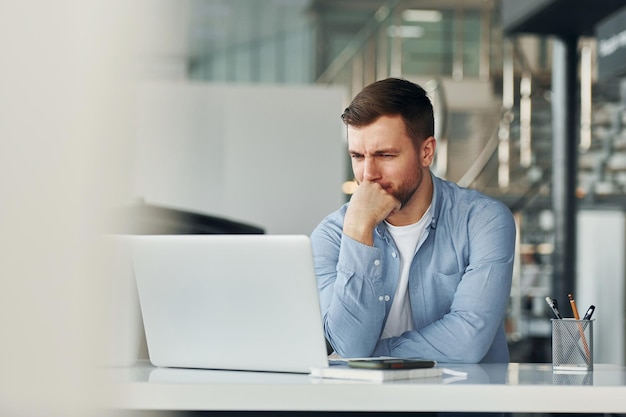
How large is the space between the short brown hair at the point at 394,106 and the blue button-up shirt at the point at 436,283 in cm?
15

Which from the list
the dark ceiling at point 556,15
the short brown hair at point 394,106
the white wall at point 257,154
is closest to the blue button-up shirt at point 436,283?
the short brown hair at point 394,106

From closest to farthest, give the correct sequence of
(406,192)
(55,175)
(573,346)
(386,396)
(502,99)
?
(55,175) → (386,396) → (573,346) → (406,192) → (502,99)

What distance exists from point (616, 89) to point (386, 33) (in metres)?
2.82

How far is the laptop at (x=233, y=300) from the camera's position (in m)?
1.48

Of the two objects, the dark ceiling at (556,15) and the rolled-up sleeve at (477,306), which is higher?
the dark ceiling at (556,15)

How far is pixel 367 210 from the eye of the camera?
2203 millimetres

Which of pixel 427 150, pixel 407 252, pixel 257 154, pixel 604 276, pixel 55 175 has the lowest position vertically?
pixel 604 276

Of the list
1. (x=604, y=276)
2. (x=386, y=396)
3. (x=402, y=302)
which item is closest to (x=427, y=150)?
(x=402, y=302)

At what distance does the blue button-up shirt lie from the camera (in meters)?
2.05

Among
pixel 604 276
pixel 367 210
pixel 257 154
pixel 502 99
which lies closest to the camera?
pixel 367 210

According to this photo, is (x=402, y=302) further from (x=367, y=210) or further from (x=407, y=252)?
(x=367, y=210)

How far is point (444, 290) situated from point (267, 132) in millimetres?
4124

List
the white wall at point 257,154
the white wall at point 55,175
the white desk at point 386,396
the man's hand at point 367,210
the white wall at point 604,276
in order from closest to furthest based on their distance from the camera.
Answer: the white wall at point 55,175, the white desk at point 386,396, the man's hand at point 367,210, the white wall at point 257,154, the white wall at point 604,276

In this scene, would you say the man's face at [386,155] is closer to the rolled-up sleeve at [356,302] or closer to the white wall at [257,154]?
the rolled-up sleeve at [356,302]
